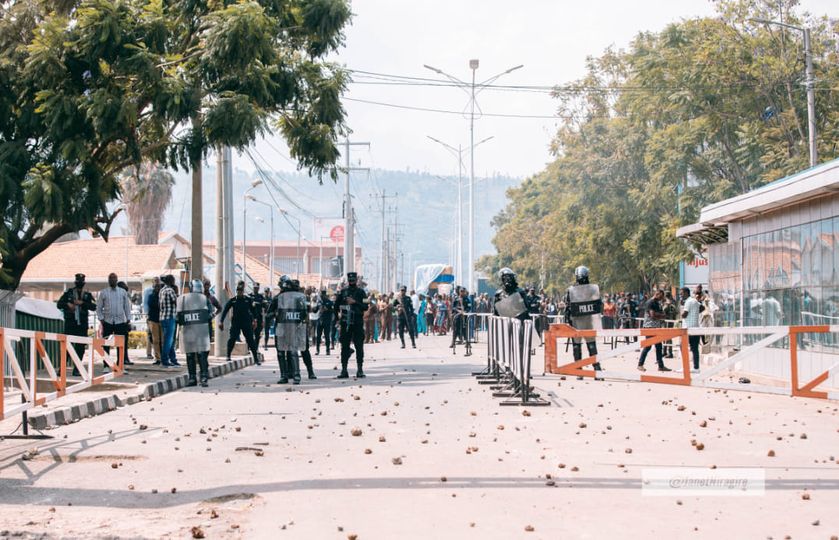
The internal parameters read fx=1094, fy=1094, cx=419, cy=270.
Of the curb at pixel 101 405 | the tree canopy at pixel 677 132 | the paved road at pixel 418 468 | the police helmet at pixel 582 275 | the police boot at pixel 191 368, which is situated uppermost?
the tree canopy at pixel 677 132

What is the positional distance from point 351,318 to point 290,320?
4.88 feet

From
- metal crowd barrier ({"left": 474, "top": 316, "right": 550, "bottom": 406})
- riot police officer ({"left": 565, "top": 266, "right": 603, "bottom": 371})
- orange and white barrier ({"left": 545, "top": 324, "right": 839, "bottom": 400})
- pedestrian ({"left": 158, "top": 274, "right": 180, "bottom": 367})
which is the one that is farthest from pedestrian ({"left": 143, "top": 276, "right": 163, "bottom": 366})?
orange and white barrier ({"left": 545, "top": 324, "right": 839, "bottom": 400})

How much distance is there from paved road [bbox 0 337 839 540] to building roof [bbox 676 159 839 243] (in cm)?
440

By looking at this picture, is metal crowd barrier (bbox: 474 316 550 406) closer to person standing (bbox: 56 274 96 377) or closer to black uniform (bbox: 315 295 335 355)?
person standing (bbox: 56 274 96 377)

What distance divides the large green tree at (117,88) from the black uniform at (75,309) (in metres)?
1.38

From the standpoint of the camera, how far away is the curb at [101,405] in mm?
13086

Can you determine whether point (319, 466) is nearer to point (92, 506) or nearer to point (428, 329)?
point (92, 506)

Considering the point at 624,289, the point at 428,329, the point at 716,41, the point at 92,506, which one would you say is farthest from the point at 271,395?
the point at 624,289

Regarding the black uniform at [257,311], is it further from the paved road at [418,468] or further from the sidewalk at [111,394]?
the paved road at [418,468]

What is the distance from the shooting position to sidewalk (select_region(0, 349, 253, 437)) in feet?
42.7

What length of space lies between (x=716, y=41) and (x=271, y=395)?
25.5 meters

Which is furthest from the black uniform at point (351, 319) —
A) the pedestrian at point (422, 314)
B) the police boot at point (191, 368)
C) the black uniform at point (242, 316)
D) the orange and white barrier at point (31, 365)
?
the pedestrian at point (422, 314)

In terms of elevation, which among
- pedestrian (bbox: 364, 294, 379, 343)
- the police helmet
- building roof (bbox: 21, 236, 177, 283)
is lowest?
pedestrian (bbox: 364, 294, 379, 343)

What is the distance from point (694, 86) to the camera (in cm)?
3806
